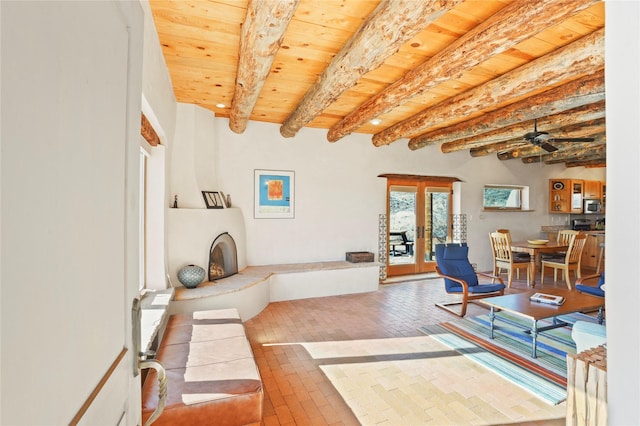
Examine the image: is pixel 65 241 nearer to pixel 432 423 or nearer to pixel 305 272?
pixel 432 423

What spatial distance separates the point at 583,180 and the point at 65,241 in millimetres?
10544

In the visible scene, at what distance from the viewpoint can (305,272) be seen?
499cm

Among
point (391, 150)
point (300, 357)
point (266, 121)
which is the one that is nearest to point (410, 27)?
point (300, 357)

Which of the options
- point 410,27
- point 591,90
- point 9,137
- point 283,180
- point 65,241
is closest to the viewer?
point 9,137

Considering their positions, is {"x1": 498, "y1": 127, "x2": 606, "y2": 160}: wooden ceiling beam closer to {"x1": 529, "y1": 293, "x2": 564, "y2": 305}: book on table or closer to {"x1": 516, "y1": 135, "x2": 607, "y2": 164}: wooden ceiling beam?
{"x1": 516, "y1": 135, "x2": 607, "y2": 164}: wooden ceiling beam

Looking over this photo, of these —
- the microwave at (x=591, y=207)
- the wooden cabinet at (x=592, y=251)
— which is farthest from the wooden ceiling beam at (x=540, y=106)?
the microwave at (x=591, y=207)

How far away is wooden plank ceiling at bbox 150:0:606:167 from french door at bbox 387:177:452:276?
6.73 ft

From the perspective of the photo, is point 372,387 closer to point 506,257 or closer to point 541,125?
point 541,125

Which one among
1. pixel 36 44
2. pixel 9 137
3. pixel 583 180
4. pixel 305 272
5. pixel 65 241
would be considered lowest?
pixel 305 272

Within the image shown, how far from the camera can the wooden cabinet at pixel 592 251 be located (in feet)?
23.1

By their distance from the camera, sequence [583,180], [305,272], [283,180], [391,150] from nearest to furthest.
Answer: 1. [305,272]
2. [283,180]
3. [391,150]
4. [583,180]

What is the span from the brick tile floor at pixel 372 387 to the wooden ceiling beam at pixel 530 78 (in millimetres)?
2673

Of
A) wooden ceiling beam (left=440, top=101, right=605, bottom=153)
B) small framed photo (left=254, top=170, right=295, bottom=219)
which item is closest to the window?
wooden ceiling beam (left=440, top=101, right=605, bottom=153)

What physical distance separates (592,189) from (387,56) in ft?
29.0
